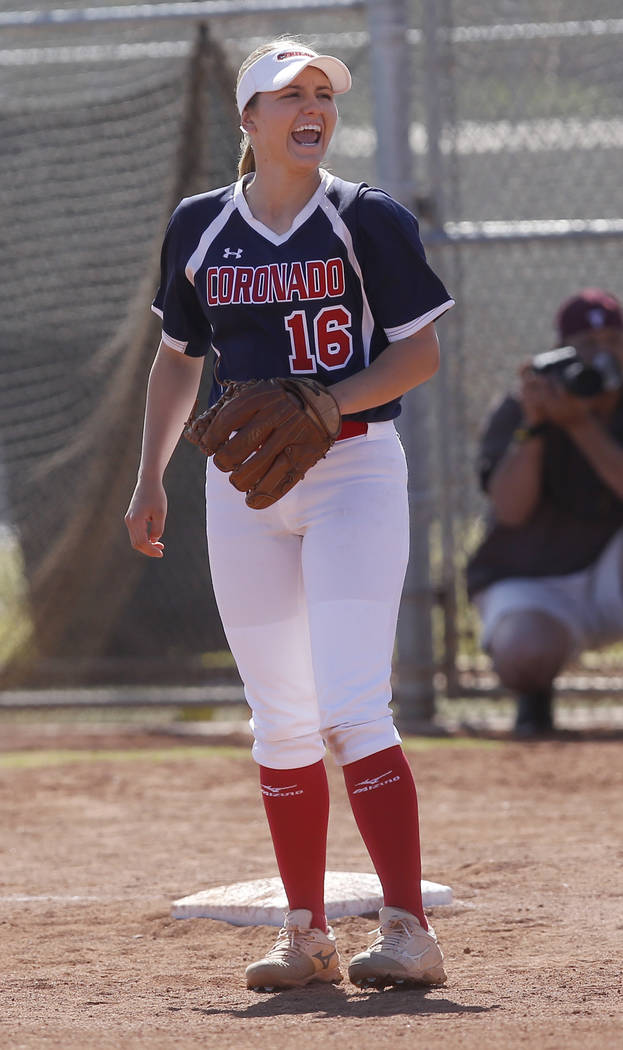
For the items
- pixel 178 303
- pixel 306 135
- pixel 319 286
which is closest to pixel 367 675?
pixel 319 286

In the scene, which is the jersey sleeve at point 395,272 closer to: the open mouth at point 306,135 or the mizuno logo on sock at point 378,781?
the open mouth at point 306,135

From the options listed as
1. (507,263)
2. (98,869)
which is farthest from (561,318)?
(98,869)

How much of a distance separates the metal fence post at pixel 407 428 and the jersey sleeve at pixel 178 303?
294 centimetres

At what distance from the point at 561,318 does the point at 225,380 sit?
3289 mm

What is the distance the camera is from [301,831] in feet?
9.59

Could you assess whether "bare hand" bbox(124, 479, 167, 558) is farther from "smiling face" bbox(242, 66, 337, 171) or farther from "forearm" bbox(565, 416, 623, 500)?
"forearm" bbox(565, 416, 623, 500)

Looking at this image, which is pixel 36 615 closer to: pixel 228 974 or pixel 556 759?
pixel 556 759

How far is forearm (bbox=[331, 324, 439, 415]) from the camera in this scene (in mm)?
2744

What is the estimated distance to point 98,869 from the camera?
401 centimetres

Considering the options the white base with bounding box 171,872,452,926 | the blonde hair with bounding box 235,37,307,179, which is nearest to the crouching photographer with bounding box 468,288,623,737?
the white base with bounding box 171,872,452,926

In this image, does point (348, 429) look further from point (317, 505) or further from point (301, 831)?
point (301, 831)

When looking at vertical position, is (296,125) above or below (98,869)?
above

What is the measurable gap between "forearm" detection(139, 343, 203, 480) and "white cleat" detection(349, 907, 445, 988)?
101cm

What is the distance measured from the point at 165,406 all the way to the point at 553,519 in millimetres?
3217
